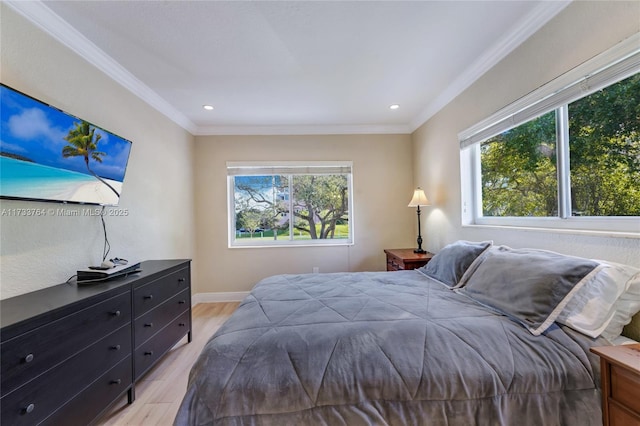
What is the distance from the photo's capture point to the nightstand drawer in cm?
94

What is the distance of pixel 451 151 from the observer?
9.30ft

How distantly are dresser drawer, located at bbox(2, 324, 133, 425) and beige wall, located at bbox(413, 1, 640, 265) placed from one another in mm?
2880

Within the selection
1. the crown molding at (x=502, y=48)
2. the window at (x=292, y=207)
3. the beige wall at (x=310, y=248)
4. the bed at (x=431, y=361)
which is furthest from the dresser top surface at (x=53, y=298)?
the crown molding at (x=502, y=48)

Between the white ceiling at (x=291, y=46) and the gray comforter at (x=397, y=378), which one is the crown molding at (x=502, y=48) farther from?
the gray comforter at (x=397, y=378)

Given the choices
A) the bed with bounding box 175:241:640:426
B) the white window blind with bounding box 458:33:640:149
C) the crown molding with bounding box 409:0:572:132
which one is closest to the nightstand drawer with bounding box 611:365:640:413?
the bed with bounding box 175:241:640:426

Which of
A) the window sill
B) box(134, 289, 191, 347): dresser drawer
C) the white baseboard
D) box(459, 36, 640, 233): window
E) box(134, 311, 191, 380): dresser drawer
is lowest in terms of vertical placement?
the white baseboard

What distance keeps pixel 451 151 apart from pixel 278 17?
2148mm

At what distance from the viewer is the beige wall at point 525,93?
53.1 inches

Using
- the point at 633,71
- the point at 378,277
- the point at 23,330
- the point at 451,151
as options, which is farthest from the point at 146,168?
the point at 633,71

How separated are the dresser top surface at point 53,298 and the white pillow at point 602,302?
249cm

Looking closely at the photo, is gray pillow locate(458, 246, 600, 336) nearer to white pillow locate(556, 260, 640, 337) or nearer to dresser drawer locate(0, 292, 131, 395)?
white pillow locate(556, 260, 640, 337)

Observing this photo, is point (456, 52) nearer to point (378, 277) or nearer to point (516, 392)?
point (378, 277)

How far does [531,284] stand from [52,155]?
2864 millimetres

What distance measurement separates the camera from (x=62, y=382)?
4.16 ft
